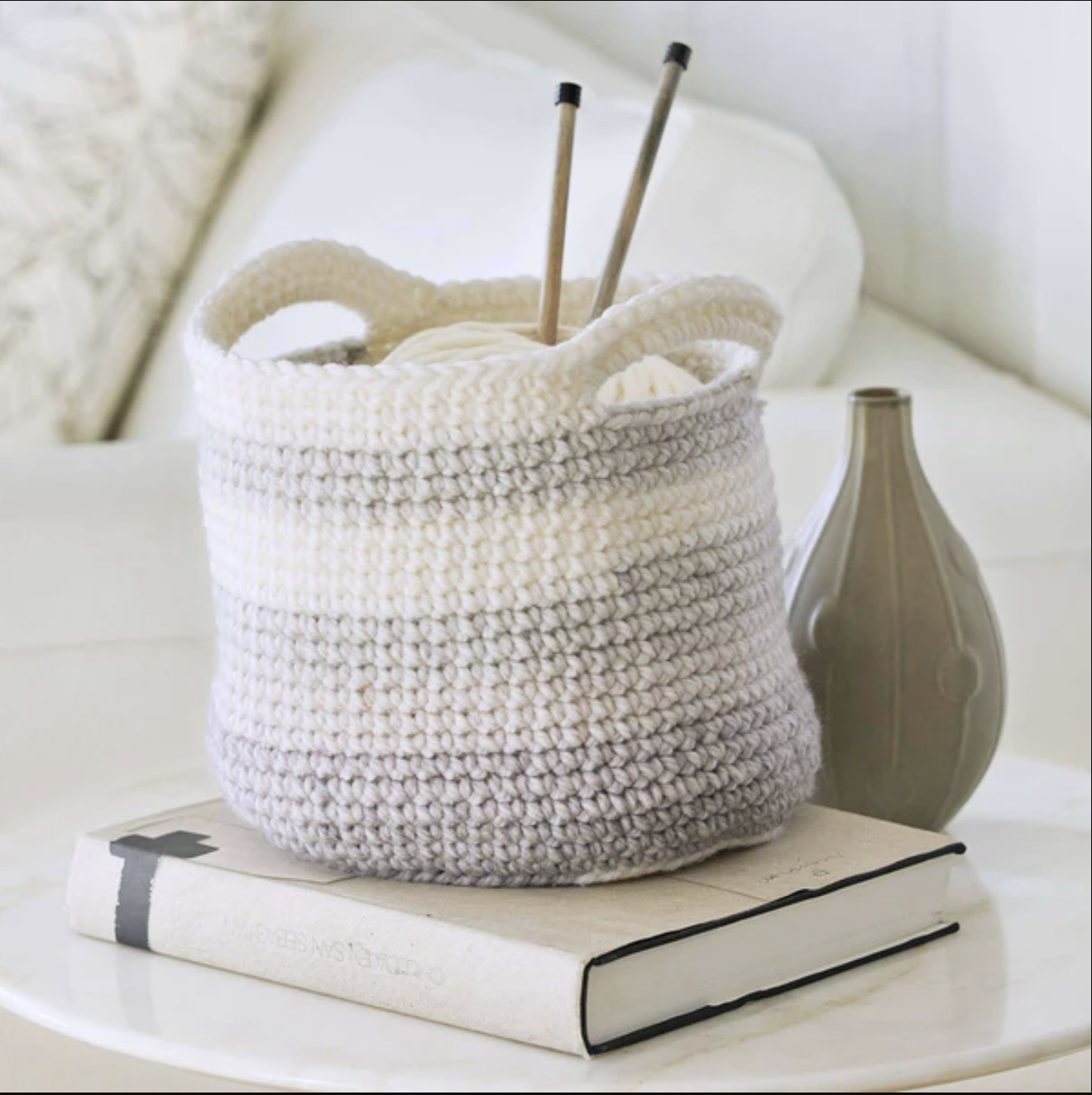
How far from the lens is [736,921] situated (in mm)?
462

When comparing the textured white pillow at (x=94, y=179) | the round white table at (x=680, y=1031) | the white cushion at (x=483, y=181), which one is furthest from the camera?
the textured white pillow at (x=94, y=179)

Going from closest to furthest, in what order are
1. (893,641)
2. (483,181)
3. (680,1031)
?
(680,1031) → (893,641) → (483,181)

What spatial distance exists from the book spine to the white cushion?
507 millimetres

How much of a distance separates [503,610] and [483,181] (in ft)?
2.11

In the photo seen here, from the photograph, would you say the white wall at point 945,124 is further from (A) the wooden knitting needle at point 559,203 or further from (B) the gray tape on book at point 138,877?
(B) the gray tape on book at point 138,877

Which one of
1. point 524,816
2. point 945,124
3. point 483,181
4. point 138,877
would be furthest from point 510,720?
point 945,124

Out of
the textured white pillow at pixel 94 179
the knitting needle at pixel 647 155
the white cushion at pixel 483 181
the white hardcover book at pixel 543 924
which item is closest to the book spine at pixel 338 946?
the white hardcover book at pixel 543 924

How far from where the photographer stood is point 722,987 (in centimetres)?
46

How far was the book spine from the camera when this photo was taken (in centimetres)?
44

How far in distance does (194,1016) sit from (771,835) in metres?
0.18

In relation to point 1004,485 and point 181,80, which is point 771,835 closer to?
point 1004,485

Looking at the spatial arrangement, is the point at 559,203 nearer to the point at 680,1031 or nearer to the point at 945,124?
the point at 680,1031

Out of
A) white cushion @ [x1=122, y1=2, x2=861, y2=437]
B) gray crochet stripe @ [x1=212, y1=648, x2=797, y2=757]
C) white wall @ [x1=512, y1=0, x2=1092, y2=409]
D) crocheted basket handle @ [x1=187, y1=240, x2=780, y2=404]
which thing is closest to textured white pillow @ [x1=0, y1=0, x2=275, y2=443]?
white cushion @ [x1=122, y1=2, x2=861, y2=437]

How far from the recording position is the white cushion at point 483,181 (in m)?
0.97
